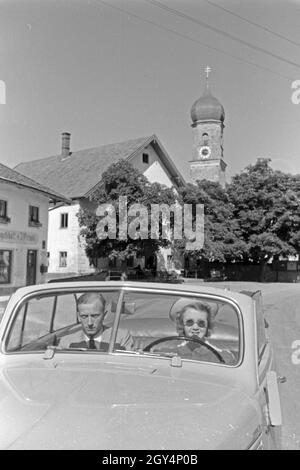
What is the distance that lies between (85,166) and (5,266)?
15.3 meters

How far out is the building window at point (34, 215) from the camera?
72.1 ft

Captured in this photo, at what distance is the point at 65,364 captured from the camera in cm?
224

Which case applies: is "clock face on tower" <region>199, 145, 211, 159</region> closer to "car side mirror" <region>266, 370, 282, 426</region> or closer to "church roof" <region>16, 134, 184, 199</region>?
"church roof" <region>16, 134, 184, 199</region>

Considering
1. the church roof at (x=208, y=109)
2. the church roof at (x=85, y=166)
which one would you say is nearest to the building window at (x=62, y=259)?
the church roof at (x=85, y=166)

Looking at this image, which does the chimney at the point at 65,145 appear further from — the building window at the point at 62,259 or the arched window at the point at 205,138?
the arched window at the point at 205,138

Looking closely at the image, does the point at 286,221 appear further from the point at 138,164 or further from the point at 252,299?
the point at 252,299

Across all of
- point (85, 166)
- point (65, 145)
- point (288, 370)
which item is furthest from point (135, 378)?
point (65, 145)

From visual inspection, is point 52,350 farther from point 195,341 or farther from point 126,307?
point 195,341

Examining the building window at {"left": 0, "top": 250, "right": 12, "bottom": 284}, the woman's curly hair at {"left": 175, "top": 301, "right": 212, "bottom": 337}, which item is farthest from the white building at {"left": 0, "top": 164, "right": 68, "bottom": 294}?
the woman's curly hair at {"left": 175, "top": 301, "right": 212, "bottom": 337}

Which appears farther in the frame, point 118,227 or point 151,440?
point 118,227
